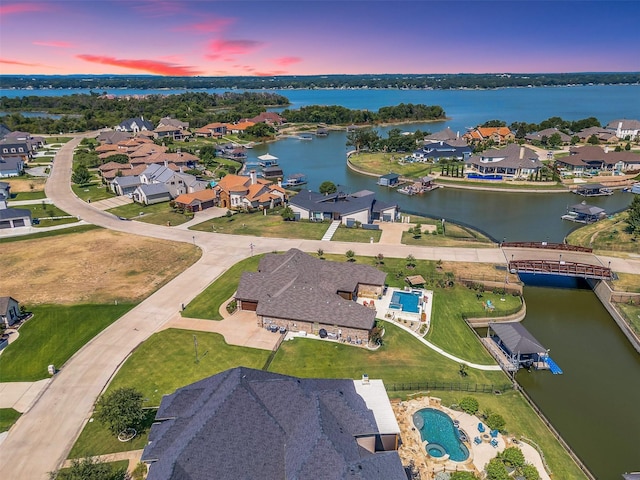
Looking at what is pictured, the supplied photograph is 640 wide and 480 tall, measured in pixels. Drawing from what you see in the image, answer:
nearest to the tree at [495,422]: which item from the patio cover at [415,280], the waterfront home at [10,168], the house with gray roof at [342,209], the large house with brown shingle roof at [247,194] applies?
the patio cover at [415,280]

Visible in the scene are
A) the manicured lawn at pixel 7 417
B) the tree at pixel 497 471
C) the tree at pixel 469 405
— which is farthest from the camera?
the tree at pixel 469 405

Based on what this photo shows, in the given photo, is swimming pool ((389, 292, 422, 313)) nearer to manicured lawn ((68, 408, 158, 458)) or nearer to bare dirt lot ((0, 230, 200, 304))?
manicured lawn ((68, 408, 158, 458))

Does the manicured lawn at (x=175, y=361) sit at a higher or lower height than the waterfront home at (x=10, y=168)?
lower

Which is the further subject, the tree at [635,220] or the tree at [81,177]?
the tree at [81,177]

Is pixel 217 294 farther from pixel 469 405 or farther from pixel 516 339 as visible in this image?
pixel 516 339

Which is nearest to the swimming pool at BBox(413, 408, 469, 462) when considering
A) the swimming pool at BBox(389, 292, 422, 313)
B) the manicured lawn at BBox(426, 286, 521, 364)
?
the manicured lawn at BBox(426, 286, 521, 364)

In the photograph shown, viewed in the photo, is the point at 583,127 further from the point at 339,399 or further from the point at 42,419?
the point at 42,419

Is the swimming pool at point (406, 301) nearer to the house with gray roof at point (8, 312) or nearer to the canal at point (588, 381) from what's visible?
the canal at point (588, 381)
